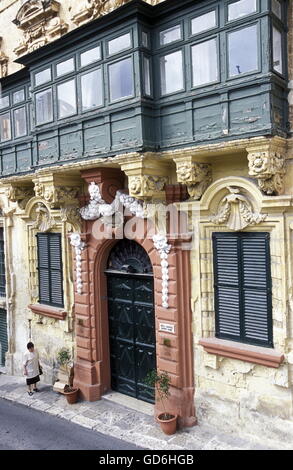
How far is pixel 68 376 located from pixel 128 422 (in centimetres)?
238

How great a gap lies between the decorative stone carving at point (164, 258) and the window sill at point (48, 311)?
357 centimetres

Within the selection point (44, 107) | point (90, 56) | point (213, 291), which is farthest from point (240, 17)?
point (44, 107)

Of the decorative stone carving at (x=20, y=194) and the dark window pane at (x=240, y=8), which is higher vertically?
the dark window pane at (x=240, y=8)

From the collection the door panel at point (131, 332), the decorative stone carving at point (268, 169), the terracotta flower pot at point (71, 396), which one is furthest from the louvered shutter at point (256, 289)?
the terracotta flower pot at point (71, 396)

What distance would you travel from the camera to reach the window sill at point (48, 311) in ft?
38.1

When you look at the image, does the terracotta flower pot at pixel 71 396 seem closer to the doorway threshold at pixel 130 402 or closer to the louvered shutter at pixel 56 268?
the doorway threshold at pixel 130 402

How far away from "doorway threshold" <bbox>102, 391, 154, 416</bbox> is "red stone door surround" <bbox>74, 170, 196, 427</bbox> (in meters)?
0.26

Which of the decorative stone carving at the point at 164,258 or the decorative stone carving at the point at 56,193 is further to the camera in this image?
the decorative stone carving at the point at 56,193

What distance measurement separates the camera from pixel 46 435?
942 centimetres

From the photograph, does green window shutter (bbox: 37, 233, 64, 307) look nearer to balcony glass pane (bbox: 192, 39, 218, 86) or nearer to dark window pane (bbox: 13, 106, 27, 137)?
dark window pane (bbox: 13, 106, 27, 137)

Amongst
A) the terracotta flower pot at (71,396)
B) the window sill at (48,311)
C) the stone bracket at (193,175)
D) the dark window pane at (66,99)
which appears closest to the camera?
the stone bracket at (193,175)

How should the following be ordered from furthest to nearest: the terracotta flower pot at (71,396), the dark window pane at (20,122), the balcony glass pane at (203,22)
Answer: the dark window pane at (20,122) → the terracotta flower pot at (71,396) → the balcony glass pane at (203,22)

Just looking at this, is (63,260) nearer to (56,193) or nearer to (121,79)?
(56,193)
